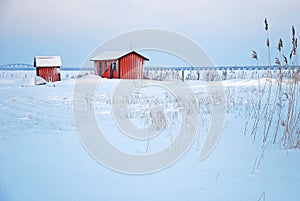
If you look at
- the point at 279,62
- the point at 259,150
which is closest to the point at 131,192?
the point at 259,150

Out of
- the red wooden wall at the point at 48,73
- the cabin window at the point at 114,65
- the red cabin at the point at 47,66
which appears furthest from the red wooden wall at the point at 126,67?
the red wooden wall at the point at 48,73

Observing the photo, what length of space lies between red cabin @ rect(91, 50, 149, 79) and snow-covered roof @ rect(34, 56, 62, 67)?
12.6ft

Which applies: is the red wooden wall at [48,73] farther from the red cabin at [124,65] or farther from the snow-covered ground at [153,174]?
the snow-covered ground at [153,174]

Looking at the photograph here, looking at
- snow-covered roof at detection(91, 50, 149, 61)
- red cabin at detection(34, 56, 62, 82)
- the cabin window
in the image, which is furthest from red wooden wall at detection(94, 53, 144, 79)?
red cabin at detection(34, 56, 62, 82)

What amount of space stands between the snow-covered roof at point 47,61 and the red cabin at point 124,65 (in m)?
3.84

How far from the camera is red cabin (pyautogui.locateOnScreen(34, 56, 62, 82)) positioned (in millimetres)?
23364

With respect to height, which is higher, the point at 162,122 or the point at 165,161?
the point at 162,122

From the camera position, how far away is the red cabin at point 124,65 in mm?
22391

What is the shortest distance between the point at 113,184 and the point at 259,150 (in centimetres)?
202

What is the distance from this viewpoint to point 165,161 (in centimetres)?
321

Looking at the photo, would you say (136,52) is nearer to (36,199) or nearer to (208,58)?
(208,58)

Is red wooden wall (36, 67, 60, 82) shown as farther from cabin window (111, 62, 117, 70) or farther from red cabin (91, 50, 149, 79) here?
cabin window (111, 62, 117, 70)

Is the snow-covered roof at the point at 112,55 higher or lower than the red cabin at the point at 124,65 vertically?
higher

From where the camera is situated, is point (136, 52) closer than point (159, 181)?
No
